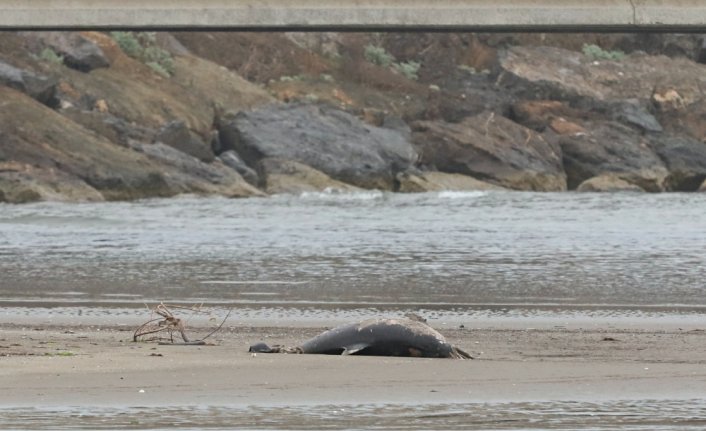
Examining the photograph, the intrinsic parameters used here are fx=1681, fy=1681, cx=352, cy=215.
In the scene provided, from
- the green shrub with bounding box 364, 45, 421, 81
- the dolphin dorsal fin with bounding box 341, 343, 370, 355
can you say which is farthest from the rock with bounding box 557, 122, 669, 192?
the dolphin dorsal fin with bounding box 341, 343, 370, 355

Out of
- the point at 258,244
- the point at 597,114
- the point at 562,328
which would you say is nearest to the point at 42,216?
the point at 258,244

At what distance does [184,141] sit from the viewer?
4675cm

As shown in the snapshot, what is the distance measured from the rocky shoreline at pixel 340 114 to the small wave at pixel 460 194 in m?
1.57

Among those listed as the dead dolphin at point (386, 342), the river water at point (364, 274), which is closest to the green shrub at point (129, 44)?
the river water at point (364, 274)

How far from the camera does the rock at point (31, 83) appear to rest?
151ft

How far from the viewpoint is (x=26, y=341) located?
1206cm

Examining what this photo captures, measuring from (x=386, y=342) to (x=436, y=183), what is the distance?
1541 inches

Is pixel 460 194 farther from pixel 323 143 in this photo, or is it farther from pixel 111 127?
pixel 111 127

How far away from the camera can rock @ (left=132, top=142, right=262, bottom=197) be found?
43562mm

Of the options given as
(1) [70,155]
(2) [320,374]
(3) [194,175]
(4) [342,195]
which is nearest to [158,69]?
(3) [194,175]

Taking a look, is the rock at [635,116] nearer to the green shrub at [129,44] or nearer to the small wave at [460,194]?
the small wave at [460,194]

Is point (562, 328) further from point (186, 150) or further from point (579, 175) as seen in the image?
point (579, 175)

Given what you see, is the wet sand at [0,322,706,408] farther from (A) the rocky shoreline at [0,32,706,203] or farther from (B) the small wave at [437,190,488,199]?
(B) the small wave at [437,190,488,199]

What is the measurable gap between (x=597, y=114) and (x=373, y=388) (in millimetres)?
51643
